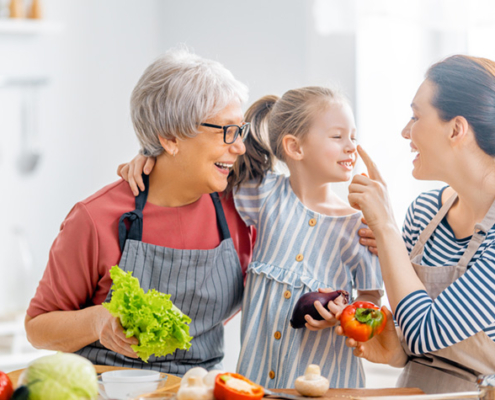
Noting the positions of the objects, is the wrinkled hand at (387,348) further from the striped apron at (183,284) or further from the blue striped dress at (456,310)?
the striped apron at (183,284)

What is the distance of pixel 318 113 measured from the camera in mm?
1735

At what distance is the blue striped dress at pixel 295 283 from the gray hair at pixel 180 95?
0.35m

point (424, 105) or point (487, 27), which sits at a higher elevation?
point (487, 27)

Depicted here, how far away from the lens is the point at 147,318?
3.75ft

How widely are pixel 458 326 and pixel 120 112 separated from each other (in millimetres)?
2778

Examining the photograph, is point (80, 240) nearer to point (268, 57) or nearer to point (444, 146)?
point (444, 146)

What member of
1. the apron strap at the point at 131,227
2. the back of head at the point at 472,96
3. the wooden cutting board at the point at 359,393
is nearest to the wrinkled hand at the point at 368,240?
the back of head at the point at 472,96

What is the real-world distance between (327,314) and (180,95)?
0.74 meters

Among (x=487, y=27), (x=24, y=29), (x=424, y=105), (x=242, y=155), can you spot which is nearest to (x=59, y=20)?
(x=24, y=29)

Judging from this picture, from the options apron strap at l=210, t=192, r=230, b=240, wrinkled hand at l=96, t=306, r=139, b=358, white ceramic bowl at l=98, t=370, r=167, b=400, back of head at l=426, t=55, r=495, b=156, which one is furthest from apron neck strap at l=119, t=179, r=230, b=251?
back of head at l=426, t=55, r=495, b=156

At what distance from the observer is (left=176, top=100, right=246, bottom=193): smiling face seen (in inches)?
67.4

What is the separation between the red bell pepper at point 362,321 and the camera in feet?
4.55

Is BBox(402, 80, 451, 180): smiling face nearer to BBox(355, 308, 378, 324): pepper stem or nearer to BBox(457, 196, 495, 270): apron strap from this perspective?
BBox(457, 196, 495, 270): apron strap

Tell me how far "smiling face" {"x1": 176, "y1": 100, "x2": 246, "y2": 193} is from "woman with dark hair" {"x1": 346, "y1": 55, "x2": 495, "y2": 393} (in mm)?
388
